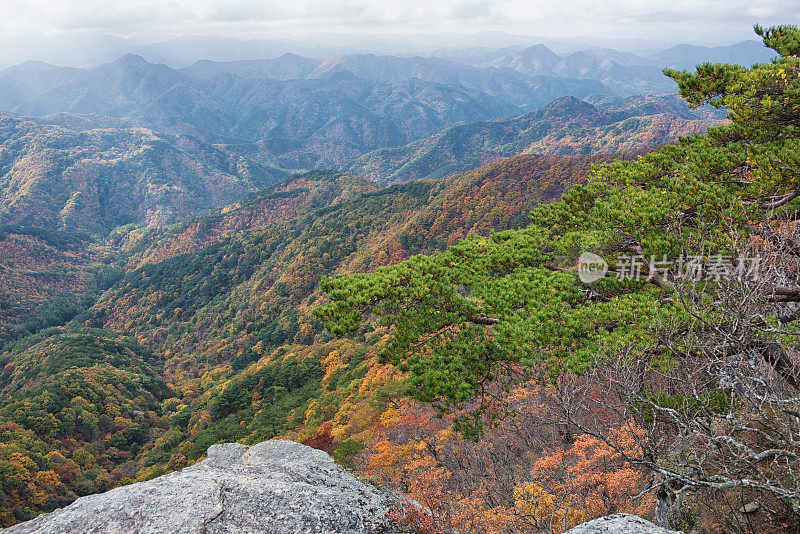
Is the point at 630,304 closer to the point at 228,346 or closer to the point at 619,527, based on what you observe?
the point at 619,527

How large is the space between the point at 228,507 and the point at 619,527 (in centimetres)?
769

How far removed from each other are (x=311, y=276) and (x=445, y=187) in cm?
6331

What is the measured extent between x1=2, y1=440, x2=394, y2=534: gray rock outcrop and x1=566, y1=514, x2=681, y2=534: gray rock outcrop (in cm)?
438

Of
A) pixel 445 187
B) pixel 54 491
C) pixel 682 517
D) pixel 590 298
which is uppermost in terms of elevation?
pixel 590 298

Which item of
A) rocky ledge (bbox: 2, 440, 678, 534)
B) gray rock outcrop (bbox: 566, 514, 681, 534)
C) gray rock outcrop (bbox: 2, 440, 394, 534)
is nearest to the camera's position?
gray rock outcrop (bbox: 566, 514, 681, 534)

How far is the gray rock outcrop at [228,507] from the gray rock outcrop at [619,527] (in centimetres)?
438

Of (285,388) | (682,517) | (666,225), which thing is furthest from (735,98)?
(285,388)

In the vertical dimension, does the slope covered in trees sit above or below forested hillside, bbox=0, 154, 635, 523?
above

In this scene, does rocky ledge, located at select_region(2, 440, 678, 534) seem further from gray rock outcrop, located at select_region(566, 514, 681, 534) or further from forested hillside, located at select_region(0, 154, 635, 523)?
forested hillside, located at select_region(0, 154, 635, 523)

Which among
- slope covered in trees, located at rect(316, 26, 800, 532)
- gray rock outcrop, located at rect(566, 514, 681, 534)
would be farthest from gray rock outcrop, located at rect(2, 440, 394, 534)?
gray rock outcrop, located at rect(566, 514, 681, 534)

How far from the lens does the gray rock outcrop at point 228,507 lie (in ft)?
25.9

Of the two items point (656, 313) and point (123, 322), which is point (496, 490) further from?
point (123, 322)

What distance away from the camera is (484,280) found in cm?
1577

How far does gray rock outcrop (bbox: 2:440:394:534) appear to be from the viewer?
7.90 meters
